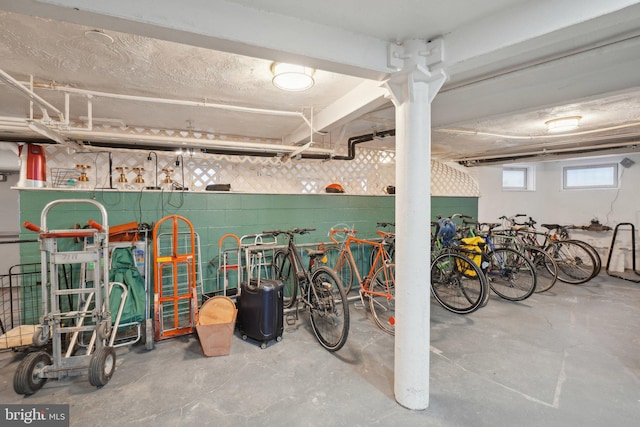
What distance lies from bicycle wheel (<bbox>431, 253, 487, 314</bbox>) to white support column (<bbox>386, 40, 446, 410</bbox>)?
177 centimetres

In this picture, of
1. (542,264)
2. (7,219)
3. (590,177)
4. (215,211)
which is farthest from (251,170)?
(590,177)

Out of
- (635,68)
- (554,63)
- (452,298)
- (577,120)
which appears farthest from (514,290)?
(554,63)

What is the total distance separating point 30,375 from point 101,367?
44cm

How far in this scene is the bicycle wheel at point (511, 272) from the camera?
379 centimetres

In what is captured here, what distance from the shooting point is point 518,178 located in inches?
256

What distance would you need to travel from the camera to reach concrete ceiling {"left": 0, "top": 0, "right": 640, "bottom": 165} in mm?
1263

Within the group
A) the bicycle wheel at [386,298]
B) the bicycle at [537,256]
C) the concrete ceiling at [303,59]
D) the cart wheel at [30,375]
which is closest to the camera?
the concrete ceiling at [303,59]

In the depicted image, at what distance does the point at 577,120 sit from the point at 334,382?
12.5ft

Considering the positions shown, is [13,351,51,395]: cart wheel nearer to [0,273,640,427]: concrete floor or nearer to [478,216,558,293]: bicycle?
[0,273,640,427]: concrete floor

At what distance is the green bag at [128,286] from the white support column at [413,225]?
2.30 metres

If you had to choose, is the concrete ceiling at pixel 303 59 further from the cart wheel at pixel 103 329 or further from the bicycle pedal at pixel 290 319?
the bicycle pedal at pixel 290 319

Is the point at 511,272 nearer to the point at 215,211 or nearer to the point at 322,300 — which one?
the point at 322,300

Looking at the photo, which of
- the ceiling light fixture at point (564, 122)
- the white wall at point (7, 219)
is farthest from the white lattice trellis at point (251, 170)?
the white wall at point (7, 219)

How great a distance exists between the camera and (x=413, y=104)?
1728mm
